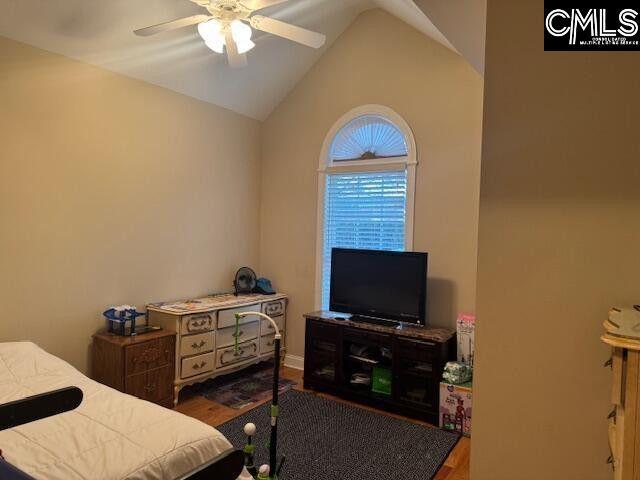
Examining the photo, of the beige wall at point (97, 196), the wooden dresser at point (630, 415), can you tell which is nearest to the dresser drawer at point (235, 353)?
the beige wall at point (97, 196)

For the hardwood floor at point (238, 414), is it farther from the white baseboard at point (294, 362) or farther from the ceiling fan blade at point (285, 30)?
the ceiling fan blade at point (285, 30)

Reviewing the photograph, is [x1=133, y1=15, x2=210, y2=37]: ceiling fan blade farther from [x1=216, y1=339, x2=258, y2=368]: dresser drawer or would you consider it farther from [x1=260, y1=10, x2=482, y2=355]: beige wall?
[x1=216, y1=339, x2=258, y2=368]: dresser drawer

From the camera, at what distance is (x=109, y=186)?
338 centimetres

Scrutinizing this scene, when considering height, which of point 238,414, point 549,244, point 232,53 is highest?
point 232,53

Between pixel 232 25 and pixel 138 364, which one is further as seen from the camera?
pixel 138 364

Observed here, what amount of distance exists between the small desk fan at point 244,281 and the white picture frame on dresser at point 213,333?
0.11 m

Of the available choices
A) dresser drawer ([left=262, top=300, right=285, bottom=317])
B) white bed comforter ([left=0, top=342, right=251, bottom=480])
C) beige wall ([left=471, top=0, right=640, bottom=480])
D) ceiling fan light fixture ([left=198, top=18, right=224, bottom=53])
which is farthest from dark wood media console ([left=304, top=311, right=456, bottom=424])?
ceiling fan light fixture ([left=198, top=18, right=224, bottom=53])

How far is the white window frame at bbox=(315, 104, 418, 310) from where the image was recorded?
3.78m

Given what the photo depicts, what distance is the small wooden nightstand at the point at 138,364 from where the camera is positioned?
307cm

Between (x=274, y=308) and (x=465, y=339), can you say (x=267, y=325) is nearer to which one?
(x=274, y=308)

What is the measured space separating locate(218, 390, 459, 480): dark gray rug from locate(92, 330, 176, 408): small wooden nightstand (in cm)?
65

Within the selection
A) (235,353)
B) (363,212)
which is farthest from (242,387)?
(363,212)

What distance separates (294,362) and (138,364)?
178cm

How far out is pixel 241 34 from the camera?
242cm
